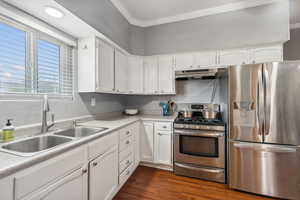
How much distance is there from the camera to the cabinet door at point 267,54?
222cm

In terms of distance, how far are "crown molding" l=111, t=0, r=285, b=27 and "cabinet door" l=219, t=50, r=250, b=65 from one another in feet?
2.44

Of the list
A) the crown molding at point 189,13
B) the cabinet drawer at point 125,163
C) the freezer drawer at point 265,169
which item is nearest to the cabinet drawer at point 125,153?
the cabinet drawer at point 125,163

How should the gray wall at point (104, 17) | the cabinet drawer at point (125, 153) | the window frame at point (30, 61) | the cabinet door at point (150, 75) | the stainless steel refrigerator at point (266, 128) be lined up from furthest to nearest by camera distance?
the cabinet door at point (150, 75) < the cabinet drawer at point (125, 153) < the stainless steel refrigerator at point (266, 128) < the gray wall at point (104, 17) < the window frame at point (30, 61)

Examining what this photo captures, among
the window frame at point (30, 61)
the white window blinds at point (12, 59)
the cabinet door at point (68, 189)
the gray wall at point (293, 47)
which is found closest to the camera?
the cabinet door at point (68, 189)

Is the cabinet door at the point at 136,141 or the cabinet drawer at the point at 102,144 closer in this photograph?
the cabinet drawer at the point at 102,144

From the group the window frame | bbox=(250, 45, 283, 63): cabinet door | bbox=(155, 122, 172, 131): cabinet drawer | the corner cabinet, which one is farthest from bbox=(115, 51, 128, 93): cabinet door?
bbox=(250, 45, 283, 63): cabinet door

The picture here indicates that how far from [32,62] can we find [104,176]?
1489 mm

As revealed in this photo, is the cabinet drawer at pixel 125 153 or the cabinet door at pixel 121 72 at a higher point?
the cabinet door at pixel 121 72

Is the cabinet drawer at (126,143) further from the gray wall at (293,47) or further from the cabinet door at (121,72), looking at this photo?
the gray wall at (293,47)

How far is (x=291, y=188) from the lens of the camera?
5.54 feet

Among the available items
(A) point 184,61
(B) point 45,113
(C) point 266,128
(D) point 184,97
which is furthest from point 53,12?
(C) point 266,128

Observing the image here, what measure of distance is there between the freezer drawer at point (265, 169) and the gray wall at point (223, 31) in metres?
1.69

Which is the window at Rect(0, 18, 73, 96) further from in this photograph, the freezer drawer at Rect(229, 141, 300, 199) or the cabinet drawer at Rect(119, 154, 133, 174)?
the freezer drawer at Rect(229, 141, 300, 199)

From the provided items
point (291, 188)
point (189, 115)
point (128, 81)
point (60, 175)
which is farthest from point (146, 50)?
point (291, 188)
